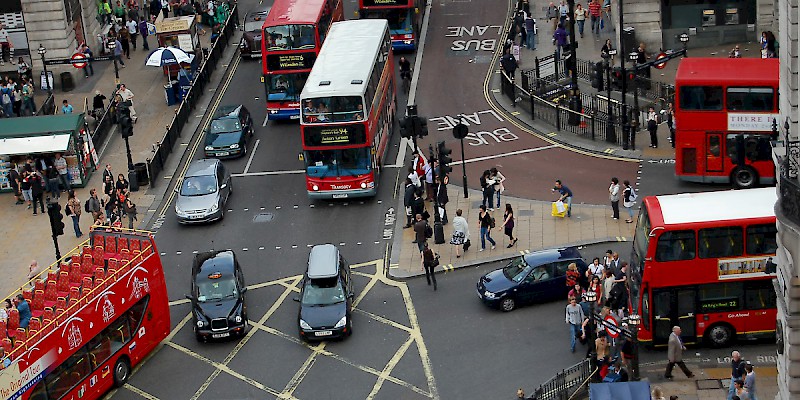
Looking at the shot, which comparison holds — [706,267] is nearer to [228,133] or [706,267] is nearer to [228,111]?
[228,133]

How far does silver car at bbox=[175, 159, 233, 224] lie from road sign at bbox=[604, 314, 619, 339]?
18.9 metres

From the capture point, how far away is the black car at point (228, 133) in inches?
→ 2280

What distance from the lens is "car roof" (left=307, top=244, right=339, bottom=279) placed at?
142 ft

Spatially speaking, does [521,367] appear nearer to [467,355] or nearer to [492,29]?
[467,355]

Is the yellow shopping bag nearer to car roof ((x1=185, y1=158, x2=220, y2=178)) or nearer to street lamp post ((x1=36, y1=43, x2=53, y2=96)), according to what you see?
car roof ((x1=185, y1=158, x2=220, y2=178))

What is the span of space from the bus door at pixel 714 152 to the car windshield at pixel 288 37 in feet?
60.4

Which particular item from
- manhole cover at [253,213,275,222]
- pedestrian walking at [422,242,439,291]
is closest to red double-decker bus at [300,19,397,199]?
manhole cover at [253,213,275,222]

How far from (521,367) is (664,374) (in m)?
4.06

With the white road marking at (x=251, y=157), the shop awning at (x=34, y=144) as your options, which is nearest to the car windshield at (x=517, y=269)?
Result: the white road marking at (x=251, y=157)

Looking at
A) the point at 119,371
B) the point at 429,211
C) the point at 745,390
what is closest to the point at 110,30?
the point at 429,211

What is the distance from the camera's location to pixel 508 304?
43.2 metres

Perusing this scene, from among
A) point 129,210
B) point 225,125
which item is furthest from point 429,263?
point 225,125

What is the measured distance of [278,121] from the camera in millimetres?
62219

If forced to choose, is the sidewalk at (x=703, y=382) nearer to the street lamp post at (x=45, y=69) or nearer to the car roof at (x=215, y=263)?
the car roof at (x=215, y=263)
